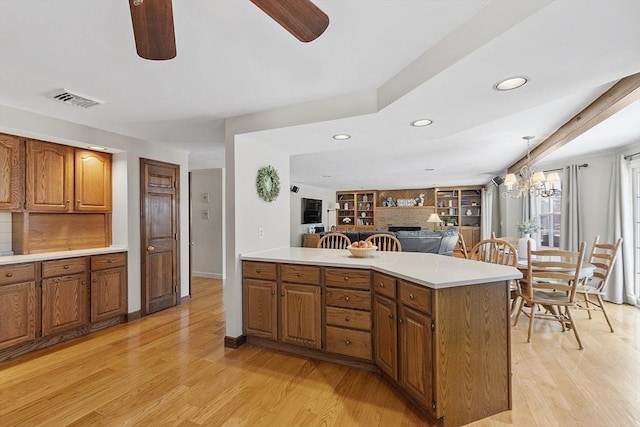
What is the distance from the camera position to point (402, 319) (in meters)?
2.15

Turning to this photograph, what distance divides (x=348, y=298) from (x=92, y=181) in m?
3.31

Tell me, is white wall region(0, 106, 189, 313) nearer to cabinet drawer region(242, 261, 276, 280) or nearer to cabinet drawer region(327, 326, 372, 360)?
cabinet drawer region(242, 261, 276, 280)

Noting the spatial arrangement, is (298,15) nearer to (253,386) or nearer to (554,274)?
(253,386)

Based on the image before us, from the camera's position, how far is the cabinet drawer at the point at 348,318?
2.53 meters

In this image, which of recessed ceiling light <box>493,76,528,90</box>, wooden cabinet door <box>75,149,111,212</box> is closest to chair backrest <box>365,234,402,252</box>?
recessed ceiling light <box>493,76,528,90</box>

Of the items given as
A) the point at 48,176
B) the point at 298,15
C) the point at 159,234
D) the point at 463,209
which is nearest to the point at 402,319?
the point at 298,15

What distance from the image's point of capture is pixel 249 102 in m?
2.68

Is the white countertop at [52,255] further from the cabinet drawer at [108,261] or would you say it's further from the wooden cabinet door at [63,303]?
the wooden cabinet door at [63,303]

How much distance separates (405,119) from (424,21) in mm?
1034

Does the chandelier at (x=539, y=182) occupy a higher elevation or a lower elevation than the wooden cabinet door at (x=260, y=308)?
higher

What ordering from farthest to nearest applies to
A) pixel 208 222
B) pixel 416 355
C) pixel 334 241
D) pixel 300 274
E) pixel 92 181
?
pixel 208 222
pixel 334 241
pixel 92 181
pixel 300 274
pixel 416 355

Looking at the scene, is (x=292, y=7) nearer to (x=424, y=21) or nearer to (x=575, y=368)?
(x=424, y=21)

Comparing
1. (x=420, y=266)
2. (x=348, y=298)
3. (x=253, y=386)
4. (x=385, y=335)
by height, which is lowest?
(x=253, y=386)

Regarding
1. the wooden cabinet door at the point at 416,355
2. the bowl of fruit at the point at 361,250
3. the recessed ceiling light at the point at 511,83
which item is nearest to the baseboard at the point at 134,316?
the bowl of fruit at the point at 361,250
